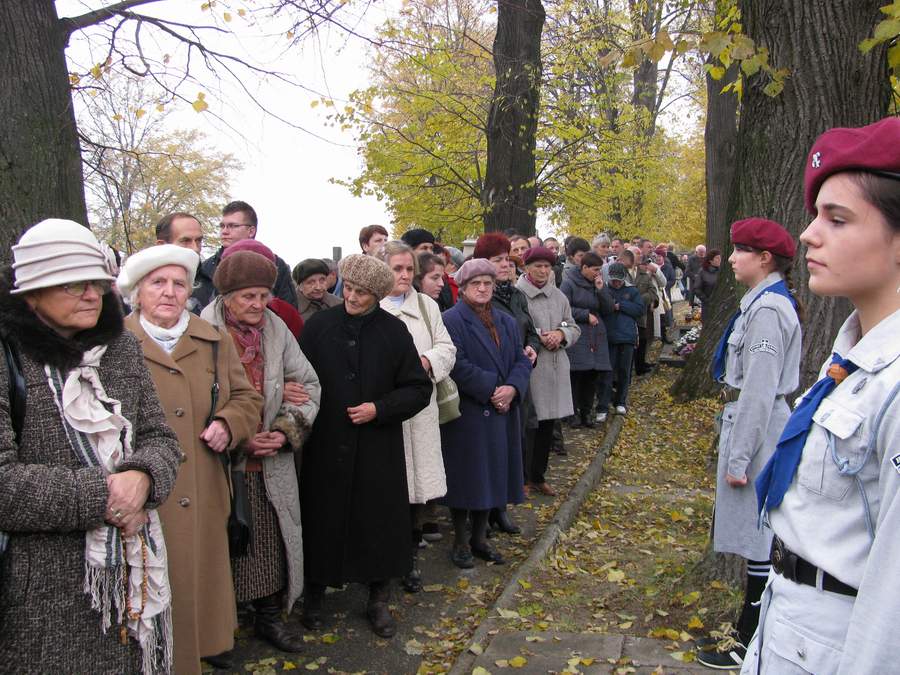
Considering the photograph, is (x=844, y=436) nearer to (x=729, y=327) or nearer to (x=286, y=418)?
(x=729, y=327)

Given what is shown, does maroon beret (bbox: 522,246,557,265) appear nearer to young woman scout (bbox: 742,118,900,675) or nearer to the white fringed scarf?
the white fringed scarf

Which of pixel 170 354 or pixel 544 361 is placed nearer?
pixel 170 354

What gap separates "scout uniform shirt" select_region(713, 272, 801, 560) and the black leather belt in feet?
6.90

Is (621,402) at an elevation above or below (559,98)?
below

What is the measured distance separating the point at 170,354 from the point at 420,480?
81.7 inches

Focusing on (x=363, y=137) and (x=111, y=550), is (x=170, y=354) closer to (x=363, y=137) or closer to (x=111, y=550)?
(x=111, y=550)

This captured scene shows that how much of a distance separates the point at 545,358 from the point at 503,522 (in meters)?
1.75

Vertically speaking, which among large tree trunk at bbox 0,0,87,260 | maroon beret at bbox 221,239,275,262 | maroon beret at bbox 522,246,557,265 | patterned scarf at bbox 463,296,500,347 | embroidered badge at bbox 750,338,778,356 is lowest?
embroidered badge at bbox 750,338,778,356

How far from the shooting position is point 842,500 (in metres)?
1.85

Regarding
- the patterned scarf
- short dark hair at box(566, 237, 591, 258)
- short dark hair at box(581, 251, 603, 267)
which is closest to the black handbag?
the patterned scarf

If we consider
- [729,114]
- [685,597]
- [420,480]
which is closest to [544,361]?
[420,480]

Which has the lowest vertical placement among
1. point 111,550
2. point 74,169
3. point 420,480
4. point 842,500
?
point 420,480

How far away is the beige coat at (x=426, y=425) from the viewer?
5.48 m

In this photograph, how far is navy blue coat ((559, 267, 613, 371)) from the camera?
9.93 meters
